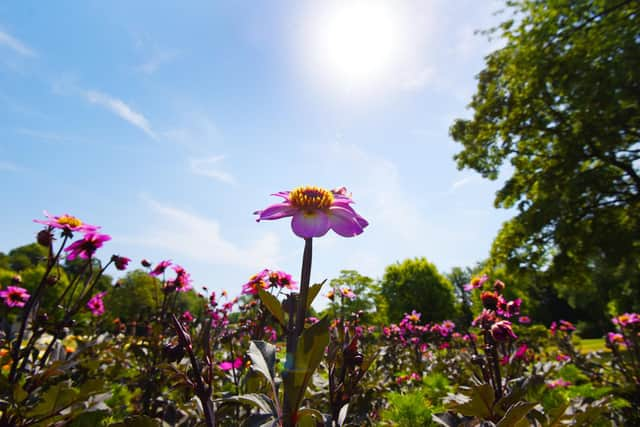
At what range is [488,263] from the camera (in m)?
14.3

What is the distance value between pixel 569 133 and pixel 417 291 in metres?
15.8

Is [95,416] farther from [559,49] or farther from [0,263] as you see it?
[0,263]

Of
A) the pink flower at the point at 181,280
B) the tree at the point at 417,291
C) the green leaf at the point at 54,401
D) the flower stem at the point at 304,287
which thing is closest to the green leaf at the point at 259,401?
the flower stem at the point at 304,287

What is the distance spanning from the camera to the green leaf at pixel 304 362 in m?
0.67

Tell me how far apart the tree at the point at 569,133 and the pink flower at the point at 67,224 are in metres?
11.9

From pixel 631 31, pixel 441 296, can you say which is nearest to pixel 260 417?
pixel 631 31

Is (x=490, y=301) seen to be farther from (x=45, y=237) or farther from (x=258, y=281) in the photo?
(x=45, y=237)

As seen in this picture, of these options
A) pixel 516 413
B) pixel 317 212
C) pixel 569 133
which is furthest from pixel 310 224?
pixel 569 133

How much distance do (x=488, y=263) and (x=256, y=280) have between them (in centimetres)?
1460

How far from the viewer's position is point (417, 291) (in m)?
25.0

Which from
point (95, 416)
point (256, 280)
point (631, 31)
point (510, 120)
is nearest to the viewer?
point (95, 416)

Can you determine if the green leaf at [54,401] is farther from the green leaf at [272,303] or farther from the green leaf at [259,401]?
the green leaf at [272,303]

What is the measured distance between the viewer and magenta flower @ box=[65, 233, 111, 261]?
1805 millimetres

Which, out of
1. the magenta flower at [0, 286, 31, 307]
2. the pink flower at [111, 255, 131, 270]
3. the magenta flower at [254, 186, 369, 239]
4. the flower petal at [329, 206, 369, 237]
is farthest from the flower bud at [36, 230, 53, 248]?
the flower petal at [329, 206, 369, 237]
